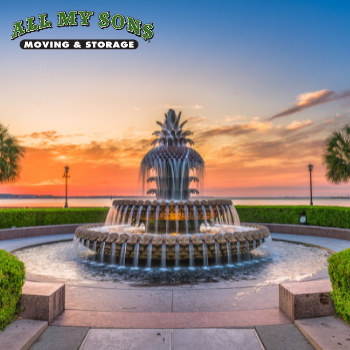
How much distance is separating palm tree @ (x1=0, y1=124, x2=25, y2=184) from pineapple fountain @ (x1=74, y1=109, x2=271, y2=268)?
14328 millimetres

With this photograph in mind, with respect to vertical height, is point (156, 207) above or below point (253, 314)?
above

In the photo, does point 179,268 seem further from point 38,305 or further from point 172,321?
point 38,305

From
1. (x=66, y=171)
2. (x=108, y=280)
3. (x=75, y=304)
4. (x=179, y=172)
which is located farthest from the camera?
(x=66, y=171)

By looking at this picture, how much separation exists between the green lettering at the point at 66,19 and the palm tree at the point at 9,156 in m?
13.7

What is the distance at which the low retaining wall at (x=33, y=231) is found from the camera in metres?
13.4

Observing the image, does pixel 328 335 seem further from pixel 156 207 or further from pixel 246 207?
pixel 246 207

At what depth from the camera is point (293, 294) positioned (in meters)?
3.79

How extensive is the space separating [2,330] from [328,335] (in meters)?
3.98

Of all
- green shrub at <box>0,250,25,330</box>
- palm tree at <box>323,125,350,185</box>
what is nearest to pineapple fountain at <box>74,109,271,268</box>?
green shrub at <box>0,250,25,330</box>

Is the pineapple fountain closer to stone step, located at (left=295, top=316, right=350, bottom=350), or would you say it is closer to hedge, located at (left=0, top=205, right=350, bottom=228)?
stone step, located at (left=295, top=316, right=350, bottom=350)

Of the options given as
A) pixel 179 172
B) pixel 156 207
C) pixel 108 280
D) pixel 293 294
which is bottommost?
pixel 108 280

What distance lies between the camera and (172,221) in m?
9.34

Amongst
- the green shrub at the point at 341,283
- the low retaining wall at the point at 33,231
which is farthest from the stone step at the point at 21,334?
the low retaining wall at the point at 33,231

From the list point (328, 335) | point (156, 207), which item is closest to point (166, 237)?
point (156, 207)
